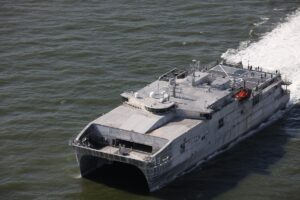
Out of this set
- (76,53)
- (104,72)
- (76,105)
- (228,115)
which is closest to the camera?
(228,115)

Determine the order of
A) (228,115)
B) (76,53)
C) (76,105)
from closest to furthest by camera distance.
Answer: (228,115) → (76,105) → (76,53)

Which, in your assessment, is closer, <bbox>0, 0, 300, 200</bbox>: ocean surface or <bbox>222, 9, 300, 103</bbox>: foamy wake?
<bbox>0, 0, 300, 200</bbox>: ocean surface

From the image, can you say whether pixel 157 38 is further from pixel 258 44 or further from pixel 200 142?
pixel 200 142

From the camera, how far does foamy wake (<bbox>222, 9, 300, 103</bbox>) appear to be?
250ft

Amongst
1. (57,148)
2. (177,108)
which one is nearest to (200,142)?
(177,108)

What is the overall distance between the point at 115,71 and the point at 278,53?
63.7 feet

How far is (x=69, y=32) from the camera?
295 feet

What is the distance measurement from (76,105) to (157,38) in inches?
803

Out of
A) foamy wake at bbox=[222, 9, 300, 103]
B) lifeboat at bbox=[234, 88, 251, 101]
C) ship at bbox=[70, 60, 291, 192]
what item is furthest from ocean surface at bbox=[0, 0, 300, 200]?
lifeboat at bbox=[234, 88, 251, 101]

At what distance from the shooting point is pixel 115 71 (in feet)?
256

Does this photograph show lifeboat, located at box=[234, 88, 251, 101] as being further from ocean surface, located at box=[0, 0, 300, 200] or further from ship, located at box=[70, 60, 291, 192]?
ocean surface, located at box=[0, 0, 300, 200]

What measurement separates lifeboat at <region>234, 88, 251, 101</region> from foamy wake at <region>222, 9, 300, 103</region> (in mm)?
10774

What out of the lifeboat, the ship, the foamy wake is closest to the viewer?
the ship

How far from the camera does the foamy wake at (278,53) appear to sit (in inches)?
3004
